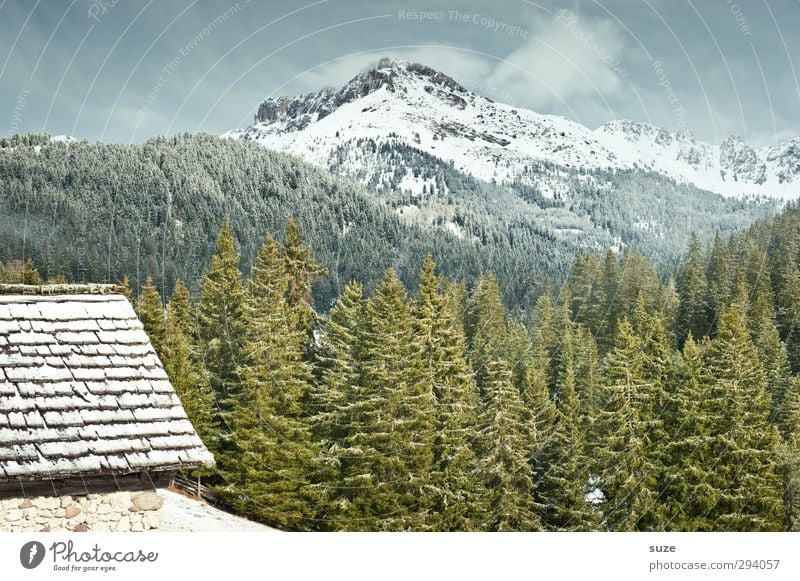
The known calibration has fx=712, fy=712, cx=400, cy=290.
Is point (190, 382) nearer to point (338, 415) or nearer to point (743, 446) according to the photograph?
point (338, 415)

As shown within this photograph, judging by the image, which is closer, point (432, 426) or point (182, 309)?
point (432, 426)

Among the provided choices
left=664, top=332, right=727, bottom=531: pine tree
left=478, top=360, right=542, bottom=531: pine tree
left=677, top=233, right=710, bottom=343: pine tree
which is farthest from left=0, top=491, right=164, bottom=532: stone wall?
left=677, top=233, right=710, bottom=343: pine tree

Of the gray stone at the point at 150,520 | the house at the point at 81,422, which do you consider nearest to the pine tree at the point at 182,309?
the house at the point at 81,422

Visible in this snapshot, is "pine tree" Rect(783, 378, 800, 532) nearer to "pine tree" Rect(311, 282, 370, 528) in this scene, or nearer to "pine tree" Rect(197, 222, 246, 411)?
"pine tree" Rect(311, 282, 370, 528)

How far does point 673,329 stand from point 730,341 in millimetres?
9875

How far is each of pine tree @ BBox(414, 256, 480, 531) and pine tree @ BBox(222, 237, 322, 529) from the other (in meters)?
1.85

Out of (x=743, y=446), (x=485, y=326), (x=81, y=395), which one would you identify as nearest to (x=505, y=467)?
(x=743, y=446)

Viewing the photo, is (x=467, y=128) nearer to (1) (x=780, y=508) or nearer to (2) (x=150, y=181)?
(2) (x=150, y=181)

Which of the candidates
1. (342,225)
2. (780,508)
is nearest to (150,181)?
(342,225)

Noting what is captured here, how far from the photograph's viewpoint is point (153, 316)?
11734mm

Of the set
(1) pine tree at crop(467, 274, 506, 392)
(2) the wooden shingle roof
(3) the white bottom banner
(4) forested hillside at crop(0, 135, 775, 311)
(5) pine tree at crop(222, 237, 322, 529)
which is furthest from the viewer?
(1) pine tree at crop(467, 274, 506, 392)

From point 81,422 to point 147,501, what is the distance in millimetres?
846

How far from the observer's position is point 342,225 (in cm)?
2183

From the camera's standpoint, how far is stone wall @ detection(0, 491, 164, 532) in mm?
5641
